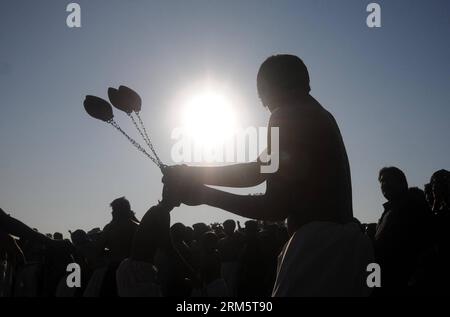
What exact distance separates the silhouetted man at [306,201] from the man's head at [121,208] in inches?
190

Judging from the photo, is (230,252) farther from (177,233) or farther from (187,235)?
(177,233)

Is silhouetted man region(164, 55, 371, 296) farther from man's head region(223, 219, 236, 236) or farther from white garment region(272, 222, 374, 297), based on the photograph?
man's head region(223, 219, 236, 236)

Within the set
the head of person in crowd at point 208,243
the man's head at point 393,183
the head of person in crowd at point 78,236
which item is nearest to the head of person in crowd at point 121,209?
the head of person in crowd at point 208,243

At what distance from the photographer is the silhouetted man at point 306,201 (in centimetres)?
205

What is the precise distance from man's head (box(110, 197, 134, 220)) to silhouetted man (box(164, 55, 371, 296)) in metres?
4.83

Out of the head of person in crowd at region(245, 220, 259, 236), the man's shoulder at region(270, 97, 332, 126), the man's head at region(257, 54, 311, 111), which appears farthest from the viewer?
the head of person in crowd at region(245, 220, 259, 236)

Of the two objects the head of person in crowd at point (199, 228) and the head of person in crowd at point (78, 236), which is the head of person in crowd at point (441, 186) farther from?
the head of person in crowd at point (78, 236)

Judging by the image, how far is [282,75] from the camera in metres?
2.37

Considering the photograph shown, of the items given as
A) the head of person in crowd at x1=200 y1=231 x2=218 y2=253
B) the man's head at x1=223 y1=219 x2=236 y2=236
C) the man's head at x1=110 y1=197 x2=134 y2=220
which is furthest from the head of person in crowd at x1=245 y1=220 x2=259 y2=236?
the man's head at x1=110 y1=197 x2=134 y2=220

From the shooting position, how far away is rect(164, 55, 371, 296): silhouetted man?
80.9 inches

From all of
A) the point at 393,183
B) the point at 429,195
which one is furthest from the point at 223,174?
the point at 429,195
